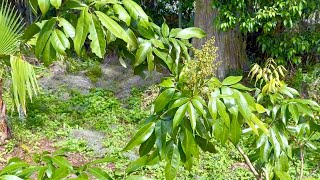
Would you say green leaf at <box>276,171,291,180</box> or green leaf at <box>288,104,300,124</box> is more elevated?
green leaf at <box>288,104,300,124</box>

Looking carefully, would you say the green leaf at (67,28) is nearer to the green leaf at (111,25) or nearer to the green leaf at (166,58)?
the green leaf at (111,25)

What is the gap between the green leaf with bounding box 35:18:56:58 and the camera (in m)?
0.96

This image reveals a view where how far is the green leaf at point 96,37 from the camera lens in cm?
94

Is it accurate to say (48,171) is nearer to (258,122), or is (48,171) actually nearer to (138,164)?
(138,164)

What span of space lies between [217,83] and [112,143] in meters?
3.27

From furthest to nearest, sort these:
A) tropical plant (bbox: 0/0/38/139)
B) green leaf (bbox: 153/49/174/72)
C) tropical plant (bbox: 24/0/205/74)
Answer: tropical plant (bbox: 0/0/38/139)
green leaf (bbox: 153/49/174/72)
tropical plant (bbox: 24/0/205/74)

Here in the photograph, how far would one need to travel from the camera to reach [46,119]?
4777 millimetres

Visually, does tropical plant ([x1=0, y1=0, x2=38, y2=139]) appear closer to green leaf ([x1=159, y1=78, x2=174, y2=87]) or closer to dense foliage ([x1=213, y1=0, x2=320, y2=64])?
green leaf ([x1=159, y1=78, x2=174, y2=87])

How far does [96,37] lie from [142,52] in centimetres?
18

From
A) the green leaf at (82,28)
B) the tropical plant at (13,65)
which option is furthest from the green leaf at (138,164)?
the tropical plant at (13,65)

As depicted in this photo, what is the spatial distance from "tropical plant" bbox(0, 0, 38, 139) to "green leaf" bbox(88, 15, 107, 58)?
1.78 ft

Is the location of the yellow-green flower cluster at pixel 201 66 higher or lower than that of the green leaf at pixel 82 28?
lower

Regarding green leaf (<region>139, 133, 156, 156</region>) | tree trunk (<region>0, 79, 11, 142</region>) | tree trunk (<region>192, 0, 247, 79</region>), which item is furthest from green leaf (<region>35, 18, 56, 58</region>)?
tree trunk (<region>192, 0, 247, 79</region>)

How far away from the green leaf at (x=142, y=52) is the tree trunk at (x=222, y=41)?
13.8 feet
